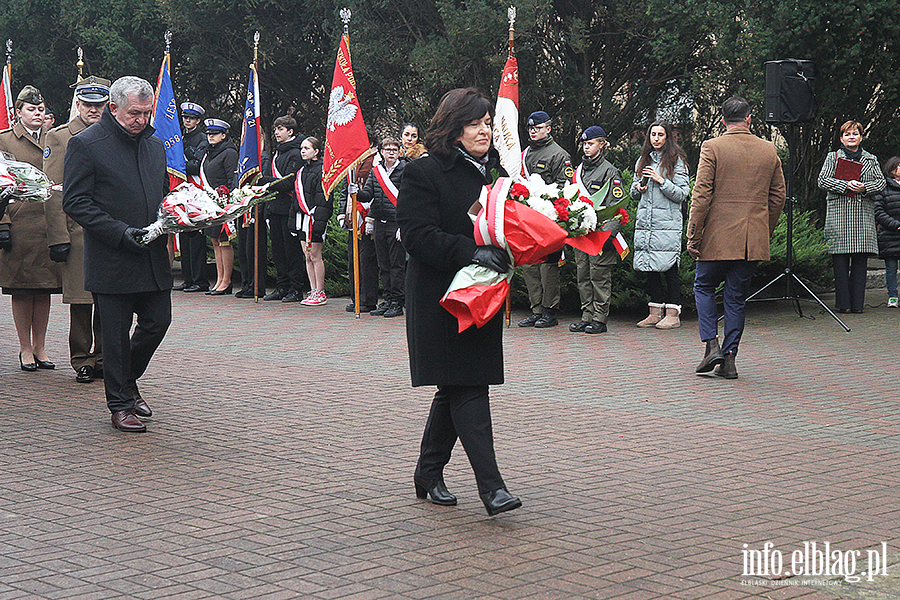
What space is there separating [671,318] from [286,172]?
5830mm

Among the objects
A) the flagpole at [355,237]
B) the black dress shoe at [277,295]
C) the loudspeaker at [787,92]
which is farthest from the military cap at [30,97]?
the loudspeaker at [787,92]

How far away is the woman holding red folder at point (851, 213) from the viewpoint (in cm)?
1295

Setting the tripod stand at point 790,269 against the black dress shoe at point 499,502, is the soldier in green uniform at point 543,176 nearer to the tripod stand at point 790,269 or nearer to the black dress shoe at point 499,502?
the tripod stand at point 790,269

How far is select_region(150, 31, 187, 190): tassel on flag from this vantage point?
15.8 meters

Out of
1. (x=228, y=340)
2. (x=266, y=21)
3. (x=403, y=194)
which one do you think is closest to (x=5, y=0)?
(x=266, y=21)

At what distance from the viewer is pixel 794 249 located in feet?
43.2

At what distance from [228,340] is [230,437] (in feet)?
15.3

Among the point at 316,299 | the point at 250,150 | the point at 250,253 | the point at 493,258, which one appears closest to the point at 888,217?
the point at 316,299

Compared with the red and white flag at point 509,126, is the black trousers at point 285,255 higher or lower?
lower

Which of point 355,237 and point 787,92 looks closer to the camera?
point 787,92

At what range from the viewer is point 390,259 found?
13523mm

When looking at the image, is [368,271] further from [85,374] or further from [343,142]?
[85,374]

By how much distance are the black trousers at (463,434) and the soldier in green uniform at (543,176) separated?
673 centimetres

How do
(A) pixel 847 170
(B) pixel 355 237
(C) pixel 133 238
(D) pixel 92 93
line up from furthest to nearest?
(B) pixel 355 237, (A) pixel 847 170, (D) pixel 92 93, (C) pixel 133 238
